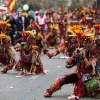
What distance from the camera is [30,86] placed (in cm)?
1034

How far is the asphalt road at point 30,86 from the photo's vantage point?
9.02 m

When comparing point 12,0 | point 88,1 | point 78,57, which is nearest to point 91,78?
point 78,57

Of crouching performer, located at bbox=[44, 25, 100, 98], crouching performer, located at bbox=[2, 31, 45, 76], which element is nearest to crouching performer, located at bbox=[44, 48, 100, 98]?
crouching performer, located at bbox=[44, 25, 100, 98]

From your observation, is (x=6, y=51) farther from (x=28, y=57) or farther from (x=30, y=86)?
(x=30, y=86)

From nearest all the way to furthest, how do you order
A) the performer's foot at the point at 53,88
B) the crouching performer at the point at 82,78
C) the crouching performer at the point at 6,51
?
1. the crouching performer at the point at 82,78
2. the performer's foot at the point at 53,88
3. the crouching performer at the point at 6,51

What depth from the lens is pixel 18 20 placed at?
23.8 m

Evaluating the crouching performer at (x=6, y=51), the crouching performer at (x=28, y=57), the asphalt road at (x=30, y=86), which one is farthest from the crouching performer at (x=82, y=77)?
the crouching performer at (x=6, y=51)

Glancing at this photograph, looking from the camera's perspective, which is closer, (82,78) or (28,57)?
(82,78)

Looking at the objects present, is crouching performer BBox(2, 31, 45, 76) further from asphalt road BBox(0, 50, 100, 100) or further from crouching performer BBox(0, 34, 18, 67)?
crouching performer BBox(0, 34, 18, 67)

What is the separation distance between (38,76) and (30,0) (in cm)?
4350

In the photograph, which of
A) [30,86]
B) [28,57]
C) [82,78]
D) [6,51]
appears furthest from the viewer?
[6,51]

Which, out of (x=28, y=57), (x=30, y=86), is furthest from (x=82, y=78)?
(x=28, y=57)

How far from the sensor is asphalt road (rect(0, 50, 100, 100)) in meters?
9.02

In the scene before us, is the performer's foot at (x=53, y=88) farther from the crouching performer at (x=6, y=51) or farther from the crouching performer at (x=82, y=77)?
the crouching performer at (x=6, y=51)
